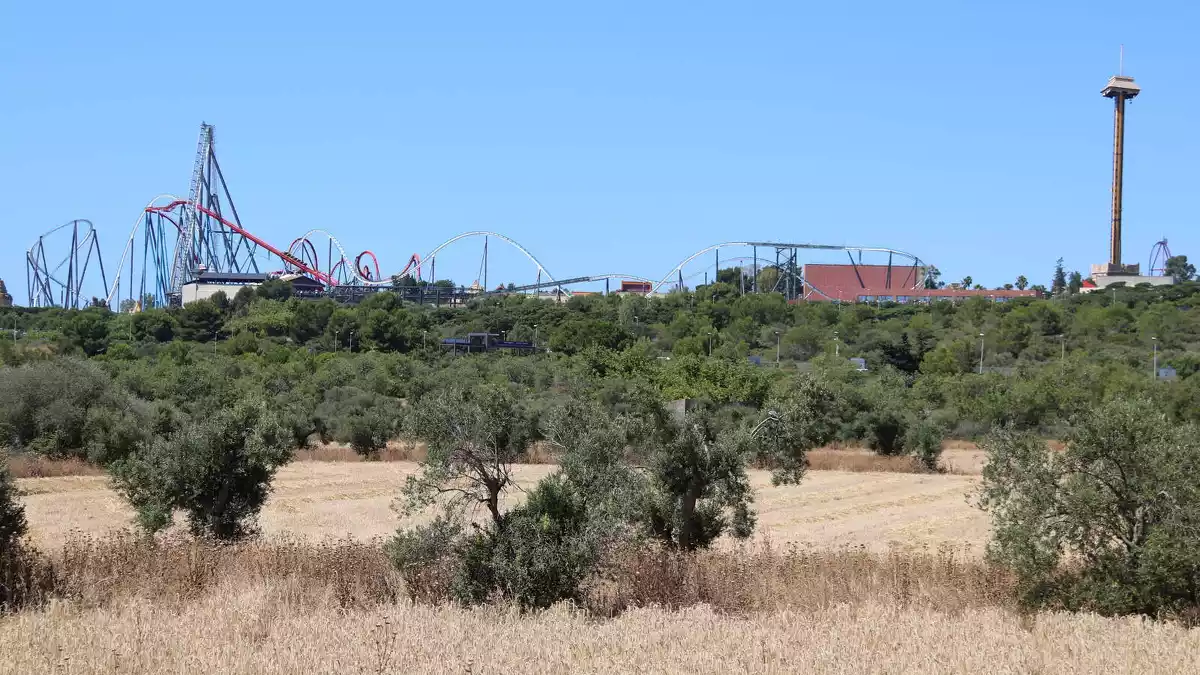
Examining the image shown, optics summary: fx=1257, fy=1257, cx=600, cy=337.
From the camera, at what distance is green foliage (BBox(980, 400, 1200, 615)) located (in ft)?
45.5

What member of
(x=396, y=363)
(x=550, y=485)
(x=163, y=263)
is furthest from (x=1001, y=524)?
(x=163, y=263)

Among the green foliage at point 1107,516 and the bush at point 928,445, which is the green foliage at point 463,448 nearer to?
the green foliage at point 1107,516

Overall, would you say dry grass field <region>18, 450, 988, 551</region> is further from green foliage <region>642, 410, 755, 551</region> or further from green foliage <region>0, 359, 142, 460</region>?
green foliage <region>0, 359, 142, 460</region>

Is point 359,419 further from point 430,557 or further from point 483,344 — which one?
point 483,344

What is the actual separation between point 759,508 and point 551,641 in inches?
826

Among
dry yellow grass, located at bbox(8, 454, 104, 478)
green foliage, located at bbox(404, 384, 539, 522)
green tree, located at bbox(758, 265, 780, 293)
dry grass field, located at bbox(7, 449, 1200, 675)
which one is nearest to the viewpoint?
dry grass field, located at bbox(7, 449, 1200, 675)

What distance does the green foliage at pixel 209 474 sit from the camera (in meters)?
18.7

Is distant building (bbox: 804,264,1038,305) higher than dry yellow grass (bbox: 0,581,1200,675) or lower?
higher

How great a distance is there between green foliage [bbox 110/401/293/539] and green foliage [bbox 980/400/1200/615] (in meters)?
10.8

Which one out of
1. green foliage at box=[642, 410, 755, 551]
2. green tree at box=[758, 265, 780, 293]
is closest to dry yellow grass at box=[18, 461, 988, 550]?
green foliage at box=[642, 410, 755, 551]

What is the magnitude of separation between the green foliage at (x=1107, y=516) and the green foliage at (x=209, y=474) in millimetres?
10806

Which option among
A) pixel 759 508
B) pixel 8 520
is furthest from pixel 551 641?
pixel 759 508

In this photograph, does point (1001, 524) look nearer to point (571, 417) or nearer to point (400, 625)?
point (571, 417)

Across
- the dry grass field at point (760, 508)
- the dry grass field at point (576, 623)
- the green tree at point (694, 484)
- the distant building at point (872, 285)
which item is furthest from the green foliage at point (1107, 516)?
the distant building at point (872, 285)
